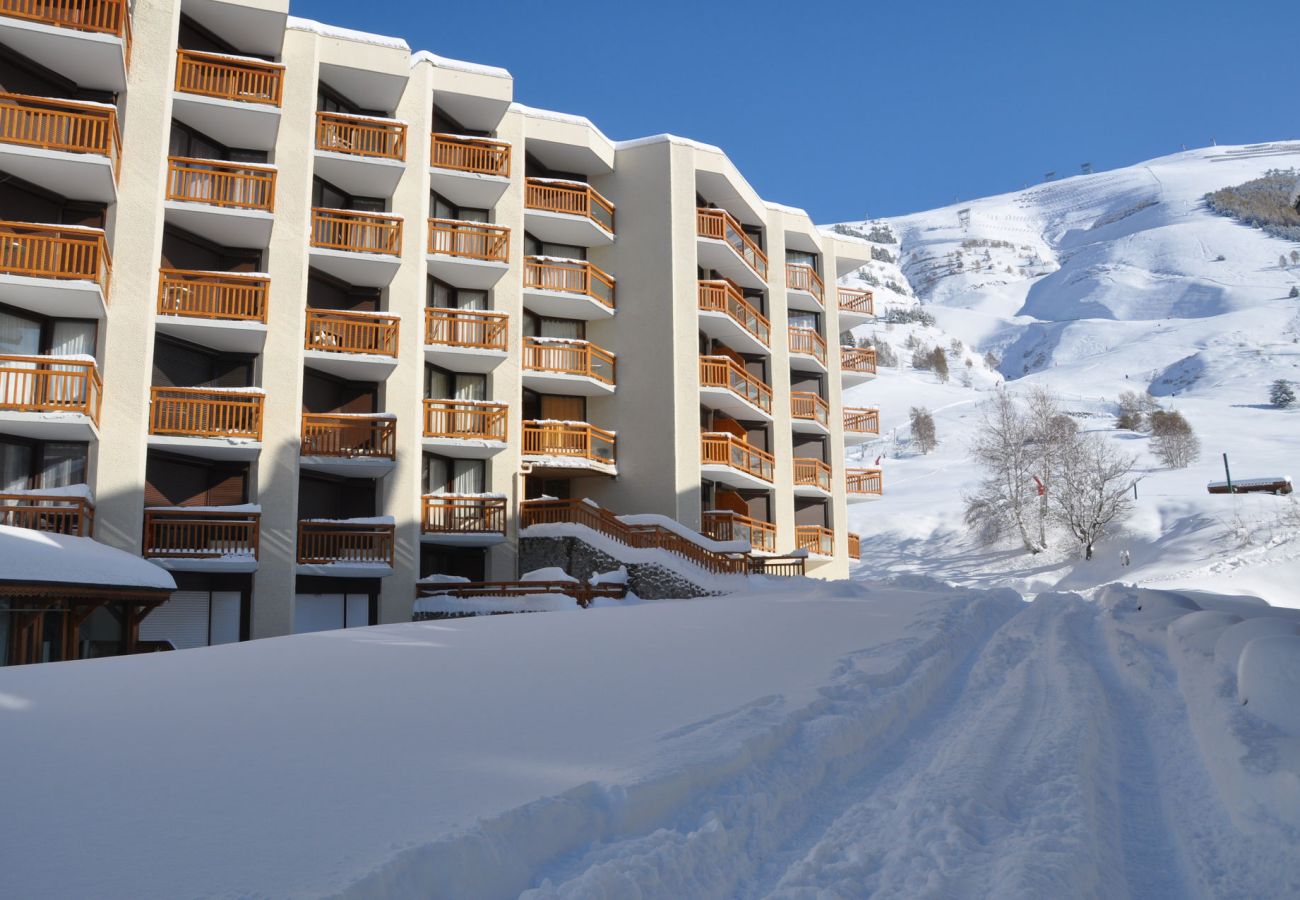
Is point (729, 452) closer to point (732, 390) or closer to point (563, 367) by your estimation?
point (732, 390)

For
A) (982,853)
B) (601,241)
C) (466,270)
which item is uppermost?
(601,241)

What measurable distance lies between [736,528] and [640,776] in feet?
92.7

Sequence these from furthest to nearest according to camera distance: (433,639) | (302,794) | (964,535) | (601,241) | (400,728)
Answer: (964,535), (601,241), (433,639), (400,728), (302,794)

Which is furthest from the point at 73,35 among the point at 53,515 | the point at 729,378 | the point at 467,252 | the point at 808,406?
the point at 808,406

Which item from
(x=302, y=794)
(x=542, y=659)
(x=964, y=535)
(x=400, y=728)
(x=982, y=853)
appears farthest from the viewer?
(x=964, y=535)

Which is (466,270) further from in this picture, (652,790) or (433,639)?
(652,790)

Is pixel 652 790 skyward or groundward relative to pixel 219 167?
groundward

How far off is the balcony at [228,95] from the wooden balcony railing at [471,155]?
17.4ft

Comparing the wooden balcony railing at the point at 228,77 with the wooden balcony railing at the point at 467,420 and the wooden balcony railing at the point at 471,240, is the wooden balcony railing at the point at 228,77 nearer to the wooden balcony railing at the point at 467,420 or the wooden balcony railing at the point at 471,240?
the wooden balcony railing at the point at 471,240

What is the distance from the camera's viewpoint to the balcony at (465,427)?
2865 cm

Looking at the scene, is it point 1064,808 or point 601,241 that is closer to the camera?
point 1064,808

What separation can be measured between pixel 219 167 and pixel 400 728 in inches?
859

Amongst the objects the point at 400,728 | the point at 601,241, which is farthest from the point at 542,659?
the point at 601,241

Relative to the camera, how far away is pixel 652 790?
627cm
